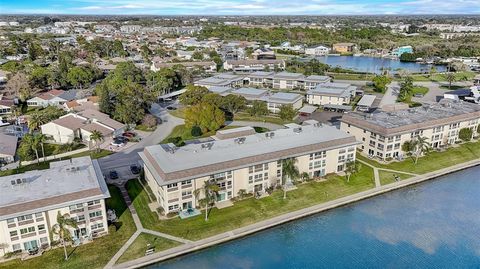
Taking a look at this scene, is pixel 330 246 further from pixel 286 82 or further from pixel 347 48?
pixel 347 48

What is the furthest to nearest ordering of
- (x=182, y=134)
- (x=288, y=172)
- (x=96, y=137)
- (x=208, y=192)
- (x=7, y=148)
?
1. (x=182, y=134)
2. (x=96, y=137)
3. (x=7, y=148)
4. (x=288, y=172)
5. (x=208, y=192)

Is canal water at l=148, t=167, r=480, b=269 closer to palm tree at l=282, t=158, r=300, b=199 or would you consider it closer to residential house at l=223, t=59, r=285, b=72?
palm tree at l=282, t=158, r=300, b=199

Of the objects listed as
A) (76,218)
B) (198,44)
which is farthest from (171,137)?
(198,44)

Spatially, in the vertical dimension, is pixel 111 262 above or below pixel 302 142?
below

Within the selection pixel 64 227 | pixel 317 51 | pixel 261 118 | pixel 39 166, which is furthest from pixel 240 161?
pixel 317 51

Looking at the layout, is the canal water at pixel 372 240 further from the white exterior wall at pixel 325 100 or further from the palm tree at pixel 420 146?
the white exterior wall at pixel 325 100

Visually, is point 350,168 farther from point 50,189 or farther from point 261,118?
point 50,189
